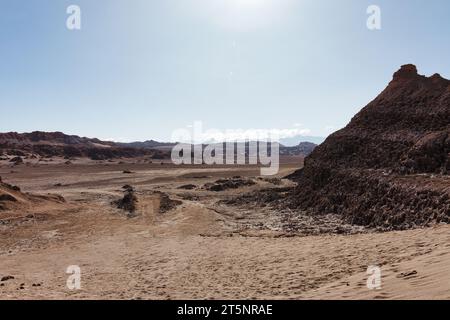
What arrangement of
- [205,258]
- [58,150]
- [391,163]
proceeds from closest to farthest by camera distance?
1. [205,258]
2. [391,163]
3. [58,150]

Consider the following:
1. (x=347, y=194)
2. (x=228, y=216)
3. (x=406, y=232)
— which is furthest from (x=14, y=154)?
(x=406, y=232)

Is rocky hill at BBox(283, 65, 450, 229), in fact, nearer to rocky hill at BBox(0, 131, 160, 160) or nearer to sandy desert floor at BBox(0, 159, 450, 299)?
sandy desert floor at BBox(0, 159, 450, 299)

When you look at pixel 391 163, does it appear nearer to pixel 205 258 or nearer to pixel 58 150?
pixel 205 258

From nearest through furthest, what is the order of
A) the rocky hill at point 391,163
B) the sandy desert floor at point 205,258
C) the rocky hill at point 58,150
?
the sandy desert floor at point 205,258 → the rocky hill at point 391,163 → the rocky hill at point 58,150

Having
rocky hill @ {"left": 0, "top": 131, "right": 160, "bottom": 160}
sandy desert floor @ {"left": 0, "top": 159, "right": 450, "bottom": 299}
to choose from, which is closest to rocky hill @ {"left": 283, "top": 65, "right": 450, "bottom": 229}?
sandy desert floor @ {"left": 0, "top": 159, "right": 450, "bottom": 299}

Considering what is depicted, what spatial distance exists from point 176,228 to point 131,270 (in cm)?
782

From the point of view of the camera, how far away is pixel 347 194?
21.0 m

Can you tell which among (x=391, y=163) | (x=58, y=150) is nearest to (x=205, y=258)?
(x=391, y=163)

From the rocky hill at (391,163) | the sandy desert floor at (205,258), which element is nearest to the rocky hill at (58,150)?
the sandy desert floor at (205,258)

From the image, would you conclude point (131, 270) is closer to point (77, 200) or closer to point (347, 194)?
point (347, 194)

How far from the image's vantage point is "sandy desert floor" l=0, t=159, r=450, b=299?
9.14m

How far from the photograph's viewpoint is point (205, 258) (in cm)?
1436

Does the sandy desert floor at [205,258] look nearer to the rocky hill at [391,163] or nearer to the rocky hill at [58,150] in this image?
the rocky hill at [391,163]

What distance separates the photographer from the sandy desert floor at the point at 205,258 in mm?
9141
